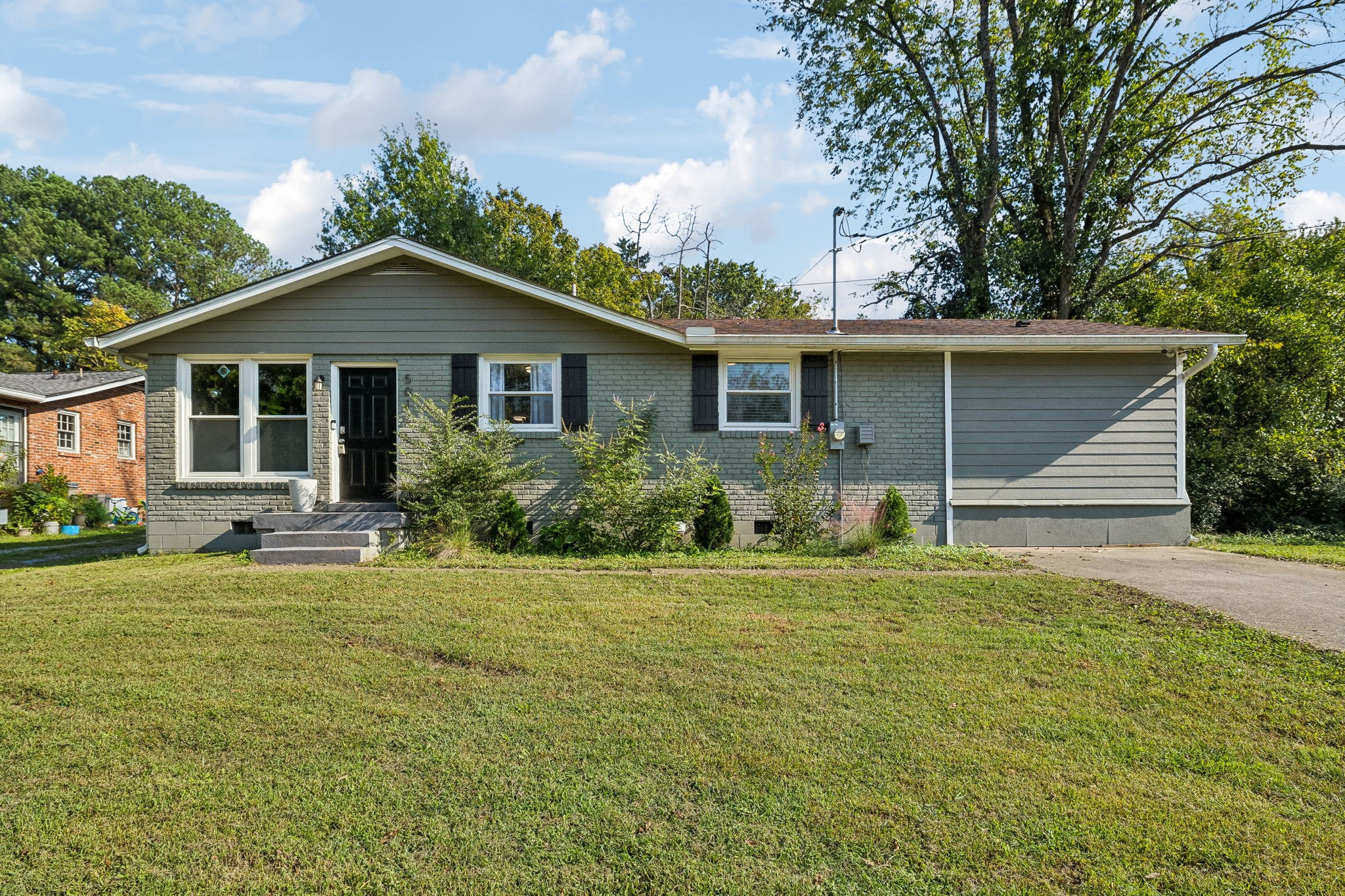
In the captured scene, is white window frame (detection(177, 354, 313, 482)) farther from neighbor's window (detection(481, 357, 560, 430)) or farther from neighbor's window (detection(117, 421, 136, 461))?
neighbor's window (detection(117, 421, 136, 461))

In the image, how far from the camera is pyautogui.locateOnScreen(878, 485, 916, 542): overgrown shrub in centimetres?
904

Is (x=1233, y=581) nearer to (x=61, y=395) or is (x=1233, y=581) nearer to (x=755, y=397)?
(x=755, y=397)

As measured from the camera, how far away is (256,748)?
318cm

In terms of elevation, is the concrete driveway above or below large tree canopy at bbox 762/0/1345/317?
below

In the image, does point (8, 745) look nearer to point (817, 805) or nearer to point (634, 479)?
point (817, 805)

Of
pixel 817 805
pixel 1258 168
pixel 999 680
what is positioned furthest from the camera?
pixel 1258 168

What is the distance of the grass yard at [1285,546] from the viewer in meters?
8.30

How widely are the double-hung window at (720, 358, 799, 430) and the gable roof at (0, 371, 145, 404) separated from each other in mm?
15564

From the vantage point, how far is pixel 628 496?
27.0 feet

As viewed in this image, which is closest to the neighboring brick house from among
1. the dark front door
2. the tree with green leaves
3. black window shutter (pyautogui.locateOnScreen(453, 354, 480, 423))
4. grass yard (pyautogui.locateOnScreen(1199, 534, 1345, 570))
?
the dark front door

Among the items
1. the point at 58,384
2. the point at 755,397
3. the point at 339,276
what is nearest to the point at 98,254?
the point at 58,384

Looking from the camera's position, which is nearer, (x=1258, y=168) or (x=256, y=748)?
(x=256, y=748)

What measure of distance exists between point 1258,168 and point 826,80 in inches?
418

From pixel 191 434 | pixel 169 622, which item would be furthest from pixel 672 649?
pixel 191 434
